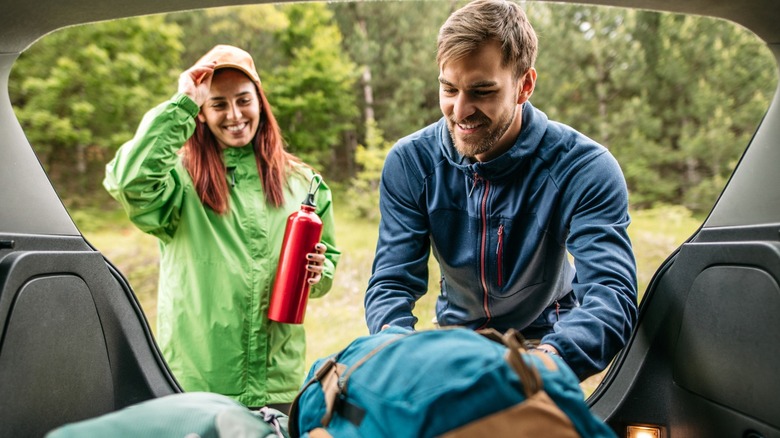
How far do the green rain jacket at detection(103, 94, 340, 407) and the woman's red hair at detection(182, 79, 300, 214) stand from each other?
0.10 ft

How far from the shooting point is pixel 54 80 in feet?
22.1

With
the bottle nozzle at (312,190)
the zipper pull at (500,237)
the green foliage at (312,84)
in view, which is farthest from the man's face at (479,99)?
the green foliage at (312,84)

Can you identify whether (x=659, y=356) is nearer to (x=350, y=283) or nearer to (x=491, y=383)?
(x=491, y=383)

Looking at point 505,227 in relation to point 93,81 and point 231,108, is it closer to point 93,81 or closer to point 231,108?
point 231,108

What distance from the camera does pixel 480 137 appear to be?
1689 mm

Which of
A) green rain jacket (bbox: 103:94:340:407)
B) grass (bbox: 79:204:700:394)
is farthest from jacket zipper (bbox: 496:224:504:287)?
grass (bbox: 79:204:700:394)

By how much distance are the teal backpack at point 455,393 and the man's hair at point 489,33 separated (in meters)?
0.80

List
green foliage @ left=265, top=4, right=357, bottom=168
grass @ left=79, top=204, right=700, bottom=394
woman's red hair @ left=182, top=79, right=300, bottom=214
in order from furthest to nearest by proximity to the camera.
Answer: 1. green foliage @ left=265, top=4, right=357, bottom=168
2. grass @ left=79, top=204, right=700, bottom=394
3. woman's red hair @ left=182, top=79, right=300, bottom=214

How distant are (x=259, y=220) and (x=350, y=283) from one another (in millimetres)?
5192

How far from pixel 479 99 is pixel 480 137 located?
0.10m

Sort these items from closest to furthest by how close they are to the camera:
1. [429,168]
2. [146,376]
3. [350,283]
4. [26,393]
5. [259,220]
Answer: [26,393], [146,376], [429,168], [259,220], [350,283]

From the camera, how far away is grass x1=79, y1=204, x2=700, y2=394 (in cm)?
683

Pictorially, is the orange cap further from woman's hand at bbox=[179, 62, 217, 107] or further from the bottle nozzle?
the bottle nozzle

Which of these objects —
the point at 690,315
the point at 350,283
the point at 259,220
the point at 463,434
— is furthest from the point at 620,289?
the point at 350,283
